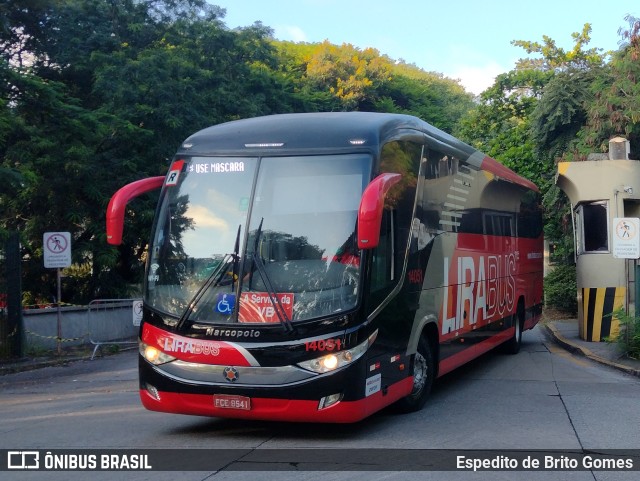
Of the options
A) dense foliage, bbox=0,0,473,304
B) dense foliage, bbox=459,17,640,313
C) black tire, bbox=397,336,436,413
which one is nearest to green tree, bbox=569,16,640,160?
dense foliage, bbox=459,17,640,313

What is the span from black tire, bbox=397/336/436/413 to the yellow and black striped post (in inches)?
313

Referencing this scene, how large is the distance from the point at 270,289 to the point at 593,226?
495 inches

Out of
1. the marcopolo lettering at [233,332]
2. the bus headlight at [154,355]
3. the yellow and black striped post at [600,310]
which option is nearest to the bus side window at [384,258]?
the marcopolo lettering at [233,332]

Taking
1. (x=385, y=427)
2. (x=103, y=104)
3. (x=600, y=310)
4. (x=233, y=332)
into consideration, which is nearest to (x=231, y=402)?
(x=233, y=332)

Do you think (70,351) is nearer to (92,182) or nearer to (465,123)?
(92,182)

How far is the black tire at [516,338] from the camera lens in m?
16.6

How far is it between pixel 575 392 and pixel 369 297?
197 inches

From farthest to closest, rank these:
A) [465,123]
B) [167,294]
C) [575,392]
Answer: [465,123], [575,392], [167,294]

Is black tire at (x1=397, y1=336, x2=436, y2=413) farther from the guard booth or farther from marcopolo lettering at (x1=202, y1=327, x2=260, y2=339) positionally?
the guard booth

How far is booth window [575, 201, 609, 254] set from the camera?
59.8 feet

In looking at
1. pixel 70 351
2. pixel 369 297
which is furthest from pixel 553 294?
pixel 369 297

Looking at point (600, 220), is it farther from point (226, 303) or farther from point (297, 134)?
point (226, 303)

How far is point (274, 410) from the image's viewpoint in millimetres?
7914

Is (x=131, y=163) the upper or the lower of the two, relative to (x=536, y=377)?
upper
